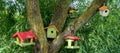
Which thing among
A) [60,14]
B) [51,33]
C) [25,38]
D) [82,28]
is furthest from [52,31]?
[82,28]

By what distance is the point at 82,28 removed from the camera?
3.37 m

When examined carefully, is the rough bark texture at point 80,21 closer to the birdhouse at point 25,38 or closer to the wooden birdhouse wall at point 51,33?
the wooden birdhouse wall at point 51,33

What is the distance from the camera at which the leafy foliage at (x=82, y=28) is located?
3.29 metres

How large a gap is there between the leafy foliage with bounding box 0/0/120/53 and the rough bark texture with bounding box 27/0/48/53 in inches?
21.0

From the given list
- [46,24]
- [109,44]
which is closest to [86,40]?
[109,44]

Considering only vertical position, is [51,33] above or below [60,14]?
below

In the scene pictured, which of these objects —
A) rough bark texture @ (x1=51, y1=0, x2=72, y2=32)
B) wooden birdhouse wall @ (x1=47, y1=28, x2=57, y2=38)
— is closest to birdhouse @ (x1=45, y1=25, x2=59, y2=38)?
wooden birdhouse wall @ (x1=47, y1=28, x2=57, y2=38)

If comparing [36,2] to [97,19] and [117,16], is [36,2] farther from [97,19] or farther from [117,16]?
[117,16]

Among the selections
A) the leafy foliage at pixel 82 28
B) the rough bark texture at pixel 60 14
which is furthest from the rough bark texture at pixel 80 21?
the leafy foliage at pixel 82 28

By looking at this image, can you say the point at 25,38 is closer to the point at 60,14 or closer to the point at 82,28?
the point at 60,14

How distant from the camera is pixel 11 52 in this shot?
330cm

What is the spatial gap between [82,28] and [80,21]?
1.97 ft

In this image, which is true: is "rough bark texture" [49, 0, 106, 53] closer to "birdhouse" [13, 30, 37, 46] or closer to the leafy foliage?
"birdhouse" [13, 30, 37, 46]

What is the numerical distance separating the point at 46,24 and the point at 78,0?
0.52 meters
